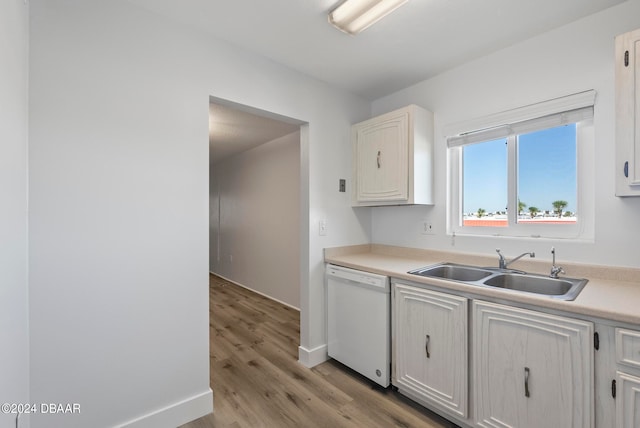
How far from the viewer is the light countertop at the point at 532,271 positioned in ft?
4.10

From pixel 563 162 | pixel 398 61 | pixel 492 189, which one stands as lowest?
pixel 492 189

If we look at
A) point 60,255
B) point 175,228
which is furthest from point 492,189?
point 60,255

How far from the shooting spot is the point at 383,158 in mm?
2469

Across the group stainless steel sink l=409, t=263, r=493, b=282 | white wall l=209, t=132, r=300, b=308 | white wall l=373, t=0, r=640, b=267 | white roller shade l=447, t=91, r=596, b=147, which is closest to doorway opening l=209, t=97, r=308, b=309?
white wall l=209, t=132, r=300, b=308

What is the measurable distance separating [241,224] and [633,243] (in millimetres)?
4862

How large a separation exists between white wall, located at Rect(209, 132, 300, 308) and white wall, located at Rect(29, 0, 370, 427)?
210 cm

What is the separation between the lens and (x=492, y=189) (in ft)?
7.39

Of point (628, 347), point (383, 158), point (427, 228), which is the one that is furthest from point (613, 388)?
point (383, 158)

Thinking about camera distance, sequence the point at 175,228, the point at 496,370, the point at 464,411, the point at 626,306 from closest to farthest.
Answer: the point at 626,306 → the point at 496,370 → the point at 464,411 → the point at 175,228

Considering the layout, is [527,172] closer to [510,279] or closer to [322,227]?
[510,279]

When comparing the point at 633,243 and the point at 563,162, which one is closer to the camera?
the point at 633,243

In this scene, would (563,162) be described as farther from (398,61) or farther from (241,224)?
(241,224)

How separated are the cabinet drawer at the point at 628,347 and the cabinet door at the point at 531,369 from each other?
0.09 m

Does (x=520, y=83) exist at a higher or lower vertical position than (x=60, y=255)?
higher
